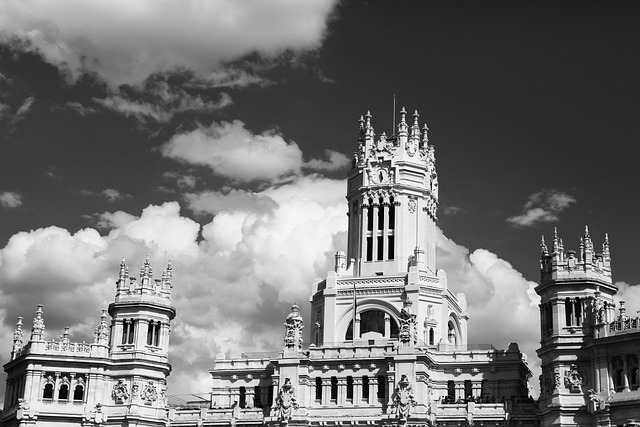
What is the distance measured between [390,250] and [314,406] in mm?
24147

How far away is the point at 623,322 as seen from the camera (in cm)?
9681

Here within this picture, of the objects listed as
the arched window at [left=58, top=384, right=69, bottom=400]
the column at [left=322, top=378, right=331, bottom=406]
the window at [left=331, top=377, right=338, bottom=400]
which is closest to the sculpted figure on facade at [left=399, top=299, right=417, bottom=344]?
the window at [left=331, top=377, right=338, bottom=400]

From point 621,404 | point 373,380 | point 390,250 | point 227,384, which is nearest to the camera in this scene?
point 621,404

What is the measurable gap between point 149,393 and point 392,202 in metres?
37.5

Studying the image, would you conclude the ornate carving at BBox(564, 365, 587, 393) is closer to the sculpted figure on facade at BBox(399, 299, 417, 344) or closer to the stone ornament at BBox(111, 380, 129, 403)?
the sculpted figure on facade at BBox(399, 299, 417, 344)

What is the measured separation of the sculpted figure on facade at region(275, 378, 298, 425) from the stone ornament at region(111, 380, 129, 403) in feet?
57.3

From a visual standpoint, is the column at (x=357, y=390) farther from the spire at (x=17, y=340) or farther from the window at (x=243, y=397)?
the spire at (x=17, y=340)

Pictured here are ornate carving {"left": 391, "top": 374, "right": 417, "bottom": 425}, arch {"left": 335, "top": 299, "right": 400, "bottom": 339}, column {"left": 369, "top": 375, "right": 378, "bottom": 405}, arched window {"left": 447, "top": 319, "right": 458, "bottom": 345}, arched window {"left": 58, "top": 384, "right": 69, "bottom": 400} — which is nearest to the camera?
ornate carving {"left": 391, "top": 374, "right": 417, "bottom": 425}

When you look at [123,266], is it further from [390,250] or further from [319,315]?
[390,250]

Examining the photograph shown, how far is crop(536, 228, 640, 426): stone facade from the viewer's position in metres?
95.4

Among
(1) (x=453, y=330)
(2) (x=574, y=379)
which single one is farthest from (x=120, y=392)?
(2) (x=574, y=379)

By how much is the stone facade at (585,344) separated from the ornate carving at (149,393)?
140ft

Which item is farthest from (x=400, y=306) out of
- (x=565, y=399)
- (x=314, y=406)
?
(x=565, y=399)

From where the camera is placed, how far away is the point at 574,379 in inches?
3895
